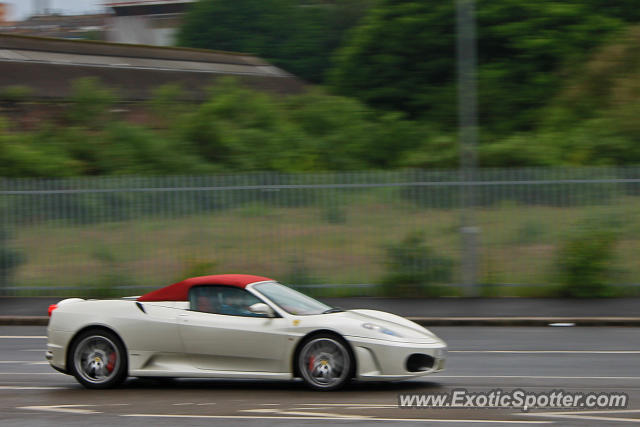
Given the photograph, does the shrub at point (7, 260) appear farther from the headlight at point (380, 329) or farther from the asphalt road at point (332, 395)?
the headlight at point (380, 329)

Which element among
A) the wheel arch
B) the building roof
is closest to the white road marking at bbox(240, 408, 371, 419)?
the wheel arch

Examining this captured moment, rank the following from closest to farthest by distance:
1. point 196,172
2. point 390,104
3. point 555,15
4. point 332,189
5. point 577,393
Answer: point 577,393
point 332,189
point 196,172
point 555,15
point 390,104

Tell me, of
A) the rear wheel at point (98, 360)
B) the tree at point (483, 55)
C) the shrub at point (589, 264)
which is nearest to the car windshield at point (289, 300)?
the rear wheel at point (98, 360)

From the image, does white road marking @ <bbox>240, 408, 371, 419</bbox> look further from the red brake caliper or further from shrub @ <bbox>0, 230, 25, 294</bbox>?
shrub @ <bbox>0, 230, 25, 294</bbox>

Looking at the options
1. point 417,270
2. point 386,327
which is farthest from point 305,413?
point 417,270

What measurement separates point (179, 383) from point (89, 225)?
9.38 meters

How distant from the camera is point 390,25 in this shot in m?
40.9

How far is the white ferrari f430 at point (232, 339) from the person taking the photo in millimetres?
8245

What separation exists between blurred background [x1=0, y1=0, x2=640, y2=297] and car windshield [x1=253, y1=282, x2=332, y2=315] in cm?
837

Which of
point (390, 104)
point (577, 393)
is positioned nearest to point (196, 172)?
point (390, 104)

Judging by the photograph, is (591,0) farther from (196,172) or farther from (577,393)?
(577,393)

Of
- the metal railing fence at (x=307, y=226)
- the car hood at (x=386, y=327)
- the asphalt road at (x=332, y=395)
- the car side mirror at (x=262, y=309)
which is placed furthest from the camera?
the metal railing fence at (x=307, y=226)

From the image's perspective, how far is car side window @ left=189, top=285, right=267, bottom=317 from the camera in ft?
28.3

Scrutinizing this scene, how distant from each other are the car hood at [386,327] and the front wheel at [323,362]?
23 centimetres
